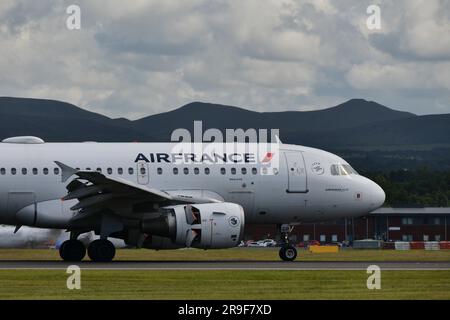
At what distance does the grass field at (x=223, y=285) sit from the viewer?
26.7m

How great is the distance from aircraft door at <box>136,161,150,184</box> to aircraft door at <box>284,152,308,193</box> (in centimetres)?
523

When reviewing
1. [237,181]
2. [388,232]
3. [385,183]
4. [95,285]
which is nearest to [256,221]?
[237,181]

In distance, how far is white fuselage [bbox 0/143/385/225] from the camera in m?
41.5

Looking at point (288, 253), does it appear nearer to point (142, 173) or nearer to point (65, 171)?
point (142, 173)

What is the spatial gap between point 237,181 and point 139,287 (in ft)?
47.0

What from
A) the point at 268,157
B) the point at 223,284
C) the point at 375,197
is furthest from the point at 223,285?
the point at 375,197

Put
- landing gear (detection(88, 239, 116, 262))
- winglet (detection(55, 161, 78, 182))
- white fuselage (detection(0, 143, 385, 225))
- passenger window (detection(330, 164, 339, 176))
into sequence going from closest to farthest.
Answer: winglet (detection(55, 161, 78, 182))
landing gear (detection(88, 239, 116, 262))
white fuselage (detection(0, 143, 385, 225))
passenger window (detection(330, 164, 339, 176))

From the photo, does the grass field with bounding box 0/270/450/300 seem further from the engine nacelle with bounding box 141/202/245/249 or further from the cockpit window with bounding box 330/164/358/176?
the cockpit window with bounding box 330/164/358/176

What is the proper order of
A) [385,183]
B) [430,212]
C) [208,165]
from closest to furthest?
[208,165] < [430,212] < [385,183]

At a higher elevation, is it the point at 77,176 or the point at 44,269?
the point at 77,176

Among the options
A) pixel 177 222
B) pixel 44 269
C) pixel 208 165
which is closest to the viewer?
pixel 44 269

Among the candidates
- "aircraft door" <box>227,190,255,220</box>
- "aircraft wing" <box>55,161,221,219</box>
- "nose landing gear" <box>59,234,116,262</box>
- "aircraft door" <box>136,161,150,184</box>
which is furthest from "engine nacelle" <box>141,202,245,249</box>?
"aircraft door" <box>227,190,255,220</box>
